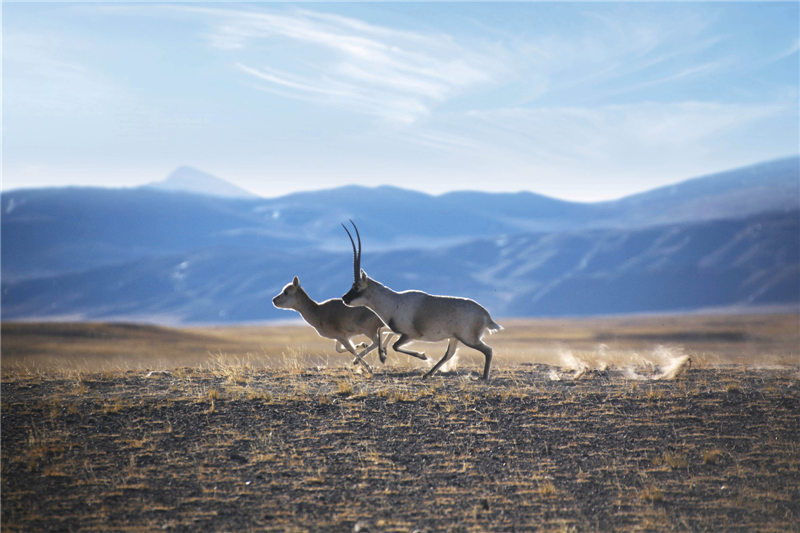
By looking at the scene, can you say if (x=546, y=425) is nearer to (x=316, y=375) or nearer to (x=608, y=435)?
(x=608, y=435)

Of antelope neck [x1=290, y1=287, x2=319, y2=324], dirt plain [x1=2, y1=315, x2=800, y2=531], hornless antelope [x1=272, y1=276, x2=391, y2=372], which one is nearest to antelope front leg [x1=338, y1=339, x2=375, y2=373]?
hornless antelope [x1=272, y1=276, x2=391, y2=372]

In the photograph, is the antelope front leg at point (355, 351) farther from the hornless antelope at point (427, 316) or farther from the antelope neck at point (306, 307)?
the hornless antelope at point (427, 316)

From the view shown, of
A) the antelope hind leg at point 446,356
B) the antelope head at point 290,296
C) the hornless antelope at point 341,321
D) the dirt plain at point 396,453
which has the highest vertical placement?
the antelope head at point 290,296

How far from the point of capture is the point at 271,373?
47.4ft

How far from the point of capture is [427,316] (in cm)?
1370

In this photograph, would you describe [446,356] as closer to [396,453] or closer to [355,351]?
[355,351]

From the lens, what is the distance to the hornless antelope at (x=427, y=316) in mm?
13609

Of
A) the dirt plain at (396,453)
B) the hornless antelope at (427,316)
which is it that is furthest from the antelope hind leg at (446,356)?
the dirt plain at (396,453)

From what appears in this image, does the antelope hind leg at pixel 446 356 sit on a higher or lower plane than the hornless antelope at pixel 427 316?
lower

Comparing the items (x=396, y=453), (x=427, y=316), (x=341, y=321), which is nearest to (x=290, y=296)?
(x=341, y=321)

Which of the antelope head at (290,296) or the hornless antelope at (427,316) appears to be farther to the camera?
the antelope head at (290,296)

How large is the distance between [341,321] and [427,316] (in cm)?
266

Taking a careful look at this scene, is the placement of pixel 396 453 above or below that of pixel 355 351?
below

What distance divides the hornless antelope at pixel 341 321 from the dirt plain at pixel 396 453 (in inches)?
58.2
